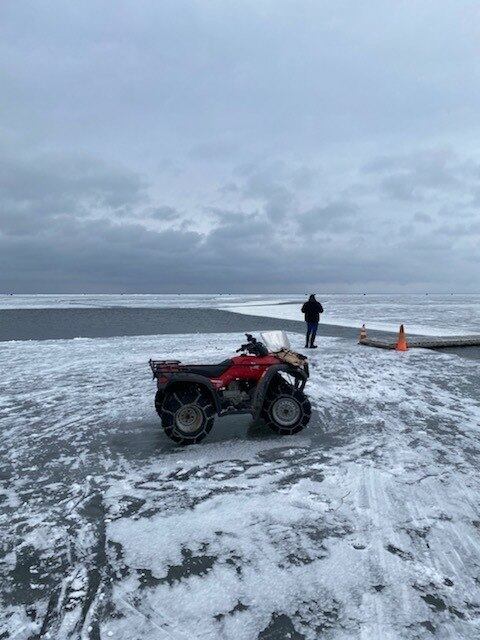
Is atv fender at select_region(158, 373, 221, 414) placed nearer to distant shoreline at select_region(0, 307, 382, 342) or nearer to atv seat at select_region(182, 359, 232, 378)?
atv seat at select_region(182, 359, 232, 378)

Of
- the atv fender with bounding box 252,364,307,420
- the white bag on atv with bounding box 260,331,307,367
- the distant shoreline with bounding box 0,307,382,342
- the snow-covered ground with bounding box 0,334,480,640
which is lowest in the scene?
the distant shoreline with bounding box 0,307,382,342

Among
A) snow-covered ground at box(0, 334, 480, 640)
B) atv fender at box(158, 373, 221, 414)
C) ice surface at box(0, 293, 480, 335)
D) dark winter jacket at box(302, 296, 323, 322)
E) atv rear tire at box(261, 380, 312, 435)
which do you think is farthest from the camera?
ice surface at box(0, 293, 480, 335)

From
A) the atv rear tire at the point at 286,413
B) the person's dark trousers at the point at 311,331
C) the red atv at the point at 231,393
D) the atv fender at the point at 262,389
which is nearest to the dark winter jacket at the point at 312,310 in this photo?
the person's dark trousers at the point at 311,331

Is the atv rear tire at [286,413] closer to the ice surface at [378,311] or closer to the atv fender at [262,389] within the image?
the atv fender at [262,389]

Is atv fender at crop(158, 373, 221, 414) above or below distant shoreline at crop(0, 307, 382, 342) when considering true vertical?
above

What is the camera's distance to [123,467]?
4457 mm

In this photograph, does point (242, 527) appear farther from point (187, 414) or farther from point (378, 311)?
point (378, 311)

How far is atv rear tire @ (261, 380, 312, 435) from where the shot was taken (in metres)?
5.29

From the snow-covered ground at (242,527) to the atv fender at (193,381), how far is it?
0.56 metres

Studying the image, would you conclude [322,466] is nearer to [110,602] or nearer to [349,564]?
[349,564]

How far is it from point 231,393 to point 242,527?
2.19 m

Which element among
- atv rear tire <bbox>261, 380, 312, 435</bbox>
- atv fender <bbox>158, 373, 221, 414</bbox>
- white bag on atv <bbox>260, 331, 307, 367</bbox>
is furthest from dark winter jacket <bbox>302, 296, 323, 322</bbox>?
atv fender <bbox>158, 373, 221, 414</bbox>

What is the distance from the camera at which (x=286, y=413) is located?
5.34 meters

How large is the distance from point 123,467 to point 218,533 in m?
1.65
